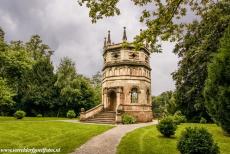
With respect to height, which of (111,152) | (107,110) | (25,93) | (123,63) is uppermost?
(123,63)

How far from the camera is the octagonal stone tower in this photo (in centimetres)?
3400

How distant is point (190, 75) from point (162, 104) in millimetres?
62907

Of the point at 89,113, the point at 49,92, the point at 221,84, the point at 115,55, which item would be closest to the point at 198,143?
the point at 221,84

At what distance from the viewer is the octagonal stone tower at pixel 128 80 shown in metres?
34.0

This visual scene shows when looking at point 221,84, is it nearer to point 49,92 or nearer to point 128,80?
point 128,80

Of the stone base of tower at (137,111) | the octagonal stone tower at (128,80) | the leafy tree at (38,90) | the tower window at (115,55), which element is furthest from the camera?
the leafy tree at (38,90)

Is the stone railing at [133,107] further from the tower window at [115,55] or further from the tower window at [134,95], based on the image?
the tower window at [115,55]

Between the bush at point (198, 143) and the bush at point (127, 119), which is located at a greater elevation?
the bush at point (127, 119)

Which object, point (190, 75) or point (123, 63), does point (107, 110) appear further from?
point (190, 75)

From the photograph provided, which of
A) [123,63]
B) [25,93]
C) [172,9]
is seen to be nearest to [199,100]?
[123,63]

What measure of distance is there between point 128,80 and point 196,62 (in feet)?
30.4

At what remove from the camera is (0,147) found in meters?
12.5

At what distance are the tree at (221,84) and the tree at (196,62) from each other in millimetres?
6024

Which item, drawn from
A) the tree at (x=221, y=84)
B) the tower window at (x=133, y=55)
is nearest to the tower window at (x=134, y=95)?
the tower window at (x=133, y=55)
